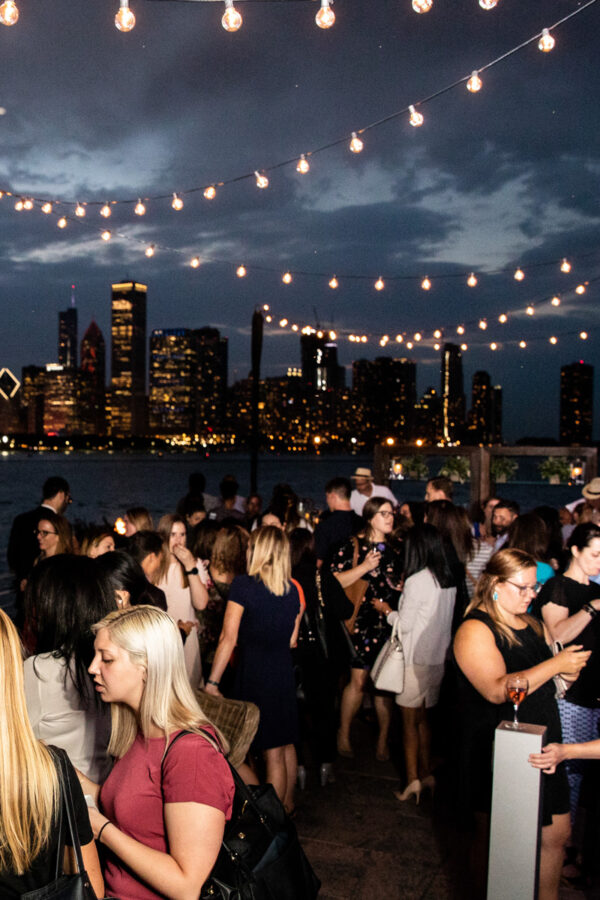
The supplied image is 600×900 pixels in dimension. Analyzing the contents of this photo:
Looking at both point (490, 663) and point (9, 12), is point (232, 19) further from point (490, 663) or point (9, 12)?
point (490, 663)


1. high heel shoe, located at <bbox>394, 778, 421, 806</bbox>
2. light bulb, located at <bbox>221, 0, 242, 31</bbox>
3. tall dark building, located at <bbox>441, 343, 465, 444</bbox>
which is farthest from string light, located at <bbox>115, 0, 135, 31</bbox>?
tall dark building, located at <bbox>441, 343, 465, 444</bbox>

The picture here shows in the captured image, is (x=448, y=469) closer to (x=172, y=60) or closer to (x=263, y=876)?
(x=172, y=60)

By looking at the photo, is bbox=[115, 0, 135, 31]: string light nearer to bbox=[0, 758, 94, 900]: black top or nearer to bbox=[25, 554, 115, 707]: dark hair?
bbox=[25, 554, 115, 707]: dark hair

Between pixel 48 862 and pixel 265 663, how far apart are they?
241cm

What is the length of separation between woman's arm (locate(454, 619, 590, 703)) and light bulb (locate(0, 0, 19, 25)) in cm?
449

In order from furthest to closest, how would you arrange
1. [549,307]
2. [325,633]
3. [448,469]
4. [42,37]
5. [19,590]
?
[549,307] < [448,469] < [42,37] < [19,590] < [325,633]

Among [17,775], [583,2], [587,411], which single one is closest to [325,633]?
[17,775]

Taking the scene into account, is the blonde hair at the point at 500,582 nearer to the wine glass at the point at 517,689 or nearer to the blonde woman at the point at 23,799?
the wine glass at the point at 517,689

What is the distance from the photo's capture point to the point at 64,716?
99.1 inches

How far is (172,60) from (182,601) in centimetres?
537

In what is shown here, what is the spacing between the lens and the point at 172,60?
23.9 feet

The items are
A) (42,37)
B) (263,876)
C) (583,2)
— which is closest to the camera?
(263,876)

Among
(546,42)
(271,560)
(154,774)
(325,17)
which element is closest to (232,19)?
(325,17)

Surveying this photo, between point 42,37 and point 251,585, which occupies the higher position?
point 42,37
